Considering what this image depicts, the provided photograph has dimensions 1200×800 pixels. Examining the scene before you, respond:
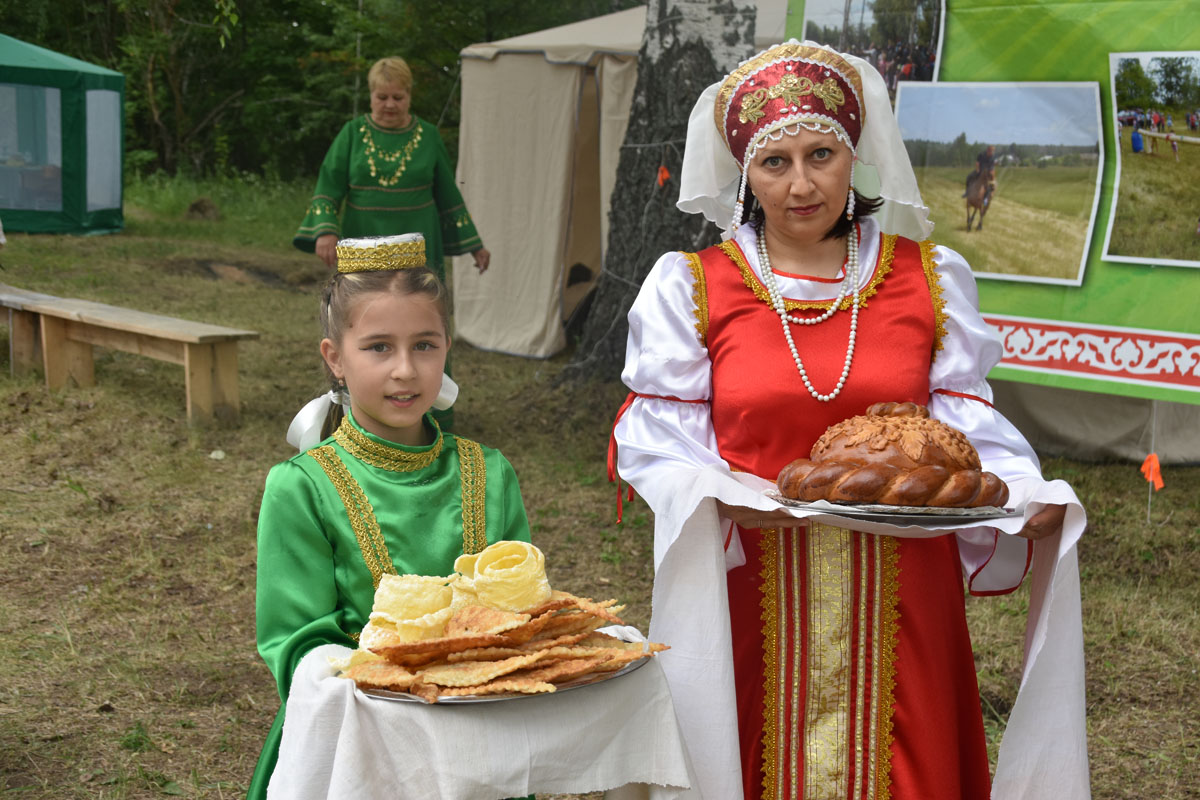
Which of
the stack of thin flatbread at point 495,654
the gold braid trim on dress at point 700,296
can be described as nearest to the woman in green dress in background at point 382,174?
the gold braid trim on dress at point 700,296

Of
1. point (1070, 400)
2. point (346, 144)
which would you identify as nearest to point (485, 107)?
point (346, 144)

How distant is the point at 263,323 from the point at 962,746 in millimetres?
8534

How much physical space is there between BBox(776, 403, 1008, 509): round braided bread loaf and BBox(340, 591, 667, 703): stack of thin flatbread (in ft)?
1.48

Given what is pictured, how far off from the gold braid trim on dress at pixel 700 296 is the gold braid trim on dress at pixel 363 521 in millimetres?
706

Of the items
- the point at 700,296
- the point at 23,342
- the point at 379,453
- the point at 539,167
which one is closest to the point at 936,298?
the point at 700,296

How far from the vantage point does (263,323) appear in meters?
9.88

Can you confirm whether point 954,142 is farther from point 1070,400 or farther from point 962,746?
point 962,746

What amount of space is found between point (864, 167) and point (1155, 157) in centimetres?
266

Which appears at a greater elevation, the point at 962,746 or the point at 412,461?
the point at 412,461

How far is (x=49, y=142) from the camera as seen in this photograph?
13.4m

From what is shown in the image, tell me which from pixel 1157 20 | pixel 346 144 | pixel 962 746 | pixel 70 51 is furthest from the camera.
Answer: pixel 70 51

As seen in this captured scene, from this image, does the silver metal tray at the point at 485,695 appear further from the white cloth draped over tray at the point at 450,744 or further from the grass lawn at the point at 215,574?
the grass lawn at the point at 215,574

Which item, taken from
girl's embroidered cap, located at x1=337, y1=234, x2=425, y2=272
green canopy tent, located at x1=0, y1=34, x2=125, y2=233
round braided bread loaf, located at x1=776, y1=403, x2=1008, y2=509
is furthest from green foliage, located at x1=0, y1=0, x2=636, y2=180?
round braided bread loaf, located at x1=776, y1=403, x2=1008, y2=509

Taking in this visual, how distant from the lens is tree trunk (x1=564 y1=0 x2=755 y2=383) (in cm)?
601
